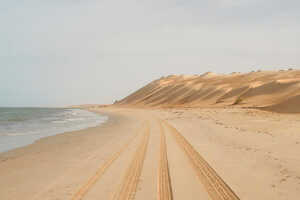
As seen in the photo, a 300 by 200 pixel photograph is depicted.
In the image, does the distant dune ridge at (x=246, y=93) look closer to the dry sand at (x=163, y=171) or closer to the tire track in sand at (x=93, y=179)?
Answer: the dry sand at (x=163, y=171)

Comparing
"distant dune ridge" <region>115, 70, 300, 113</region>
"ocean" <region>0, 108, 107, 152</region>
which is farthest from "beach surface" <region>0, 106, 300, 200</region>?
"distant dune ridge" <region>115, 70, 300, 113</region>

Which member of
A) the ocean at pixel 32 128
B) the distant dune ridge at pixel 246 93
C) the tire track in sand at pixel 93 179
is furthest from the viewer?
the distant dune ridge at pixel 246 93

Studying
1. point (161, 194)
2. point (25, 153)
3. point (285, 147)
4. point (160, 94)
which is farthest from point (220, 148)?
point (160, 94)

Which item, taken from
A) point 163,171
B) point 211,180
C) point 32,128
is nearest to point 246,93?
point 32,128

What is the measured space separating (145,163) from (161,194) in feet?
10.1

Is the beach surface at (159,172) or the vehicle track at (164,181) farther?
the beach surface at (159,172)

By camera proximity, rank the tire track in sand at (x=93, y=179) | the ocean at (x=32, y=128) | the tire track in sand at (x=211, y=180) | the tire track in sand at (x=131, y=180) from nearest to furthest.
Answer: the tire track in sand at (x=211, y=180)
the tire track in sand at (x=131, y=180)
the tire track in sand at (x=93, y=179)
the ocean at (x=32, y=128)

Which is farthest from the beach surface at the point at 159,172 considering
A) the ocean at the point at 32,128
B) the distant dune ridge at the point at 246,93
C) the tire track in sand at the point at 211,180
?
the distant dune ridge at the point at 246,93

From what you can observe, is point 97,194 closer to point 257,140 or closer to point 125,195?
point 125,195

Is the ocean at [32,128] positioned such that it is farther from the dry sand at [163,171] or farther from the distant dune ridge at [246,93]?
the distant dune ridge at [246,93]

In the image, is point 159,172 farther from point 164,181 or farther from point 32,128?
point 32,128

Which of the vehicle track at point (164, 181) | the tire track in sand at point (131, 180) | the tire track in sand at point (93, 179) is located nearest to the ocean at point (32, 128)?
the tire track in sand at point (93, 179)

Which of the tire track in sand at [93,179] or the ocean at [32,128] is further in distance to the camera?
the ocean at [32,128]

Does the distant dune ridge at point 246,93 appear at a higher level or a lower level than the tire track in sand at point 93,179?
higher
